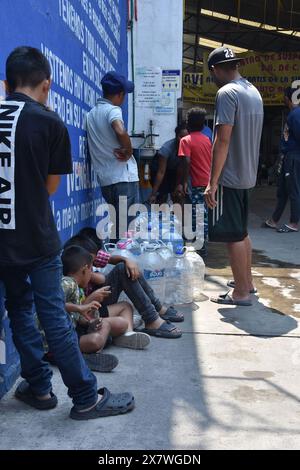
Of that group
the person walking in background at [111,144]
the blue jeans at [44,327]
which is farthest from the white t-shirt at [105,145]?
the blue jeans at [44,327]

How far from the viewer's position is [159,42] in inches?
322

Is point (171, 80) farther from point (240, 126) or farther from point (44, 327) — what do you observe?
point (44, 327)

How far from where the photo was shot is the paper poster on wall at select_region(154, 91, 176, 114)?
811 centimetres

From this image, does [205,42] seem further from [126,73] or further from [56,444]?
[56,444]

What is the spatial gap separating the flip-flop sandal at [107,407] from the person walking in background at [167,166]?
4.44m

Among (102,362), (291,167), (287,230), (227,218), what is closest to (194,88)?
(291,167)

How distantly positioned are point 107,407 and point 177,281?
207 centimetres

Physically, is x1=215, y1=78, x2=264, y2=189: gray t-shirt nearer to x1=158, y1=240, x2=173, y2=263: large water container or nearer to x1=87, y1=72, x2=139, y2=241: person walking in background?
x1=158, y1=240, x2=173, y2=263: large water container

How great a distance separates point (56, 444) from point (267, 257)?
4529 mm

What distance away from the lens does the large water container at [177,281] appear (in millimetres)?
4562

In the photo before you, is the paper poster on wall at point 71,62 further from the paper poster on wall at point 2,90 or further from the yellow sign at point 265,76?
the yellow sign at point 265,76

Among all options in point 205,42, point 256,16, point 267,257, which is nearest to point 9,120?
point 267,257

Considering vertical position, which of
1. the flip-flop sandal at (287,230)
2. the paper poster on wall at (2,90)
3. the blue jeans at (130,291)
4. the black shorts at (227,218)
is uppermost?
the paper poster on wall at (2,90)

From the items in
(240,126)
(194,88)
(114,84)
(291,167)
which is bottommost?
(291,167)
